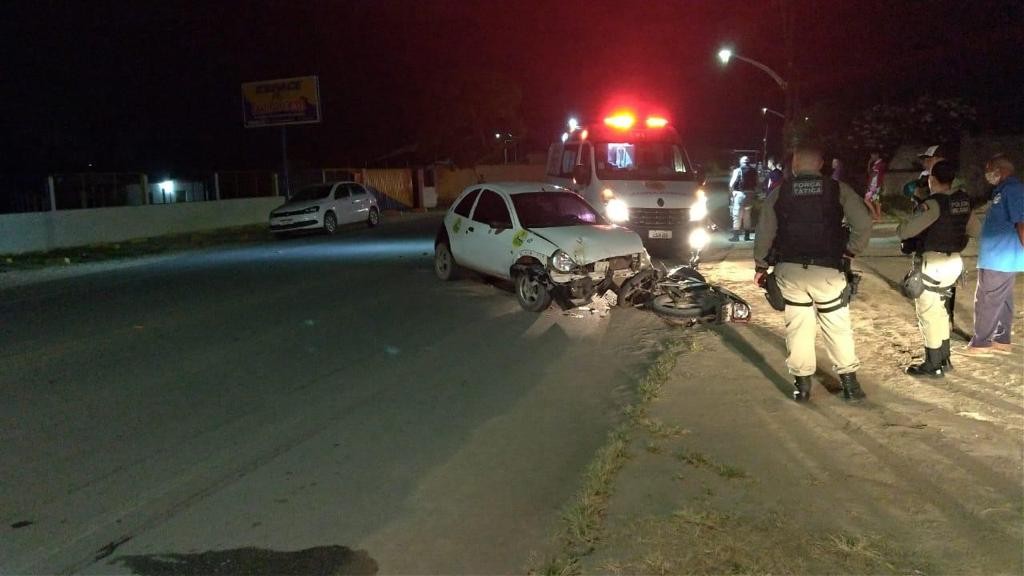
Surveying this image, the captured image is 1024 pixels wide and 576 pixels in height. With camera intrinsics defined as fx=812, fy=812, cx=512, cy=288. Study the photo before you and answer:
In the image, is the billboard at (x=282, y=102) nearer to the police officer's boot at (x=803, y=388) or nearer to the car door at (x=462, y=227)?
the car door at (x=462, y=227)

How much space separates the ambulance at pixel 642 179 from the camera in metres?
13.5

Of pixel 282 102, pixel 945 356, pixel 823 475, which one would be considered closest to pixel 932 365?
pixel 945 356

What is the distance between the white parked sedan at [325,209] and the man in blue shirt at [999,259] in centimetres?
1964

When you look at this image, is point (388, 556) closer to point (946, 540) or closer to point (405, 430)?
point (405, 430)

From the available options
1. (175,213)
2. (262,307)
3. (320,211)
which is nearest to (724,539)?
(262,307)

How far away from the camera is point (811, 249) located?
19.6ft

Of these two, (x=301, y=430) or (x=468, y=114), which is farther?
(x=468, y=114)

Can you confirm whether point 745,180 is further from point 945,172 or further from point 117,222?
point 117,222

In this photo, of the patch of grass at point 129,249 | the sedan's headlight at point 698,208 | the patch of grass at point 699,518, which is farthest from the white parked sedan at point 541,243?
the patch of grass at point 129,249

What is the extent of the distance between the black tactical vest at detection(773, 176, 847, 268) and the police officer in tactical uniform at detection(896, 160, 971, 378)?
107cm

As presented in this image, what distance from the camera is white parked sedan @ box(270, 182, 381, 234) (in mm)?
24016

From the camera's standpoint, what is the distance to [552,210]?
37.1ft

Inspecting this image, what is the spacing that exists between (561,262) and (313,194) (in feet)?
56.1

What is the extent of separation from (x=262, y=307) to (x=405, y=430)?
572 centimetres
